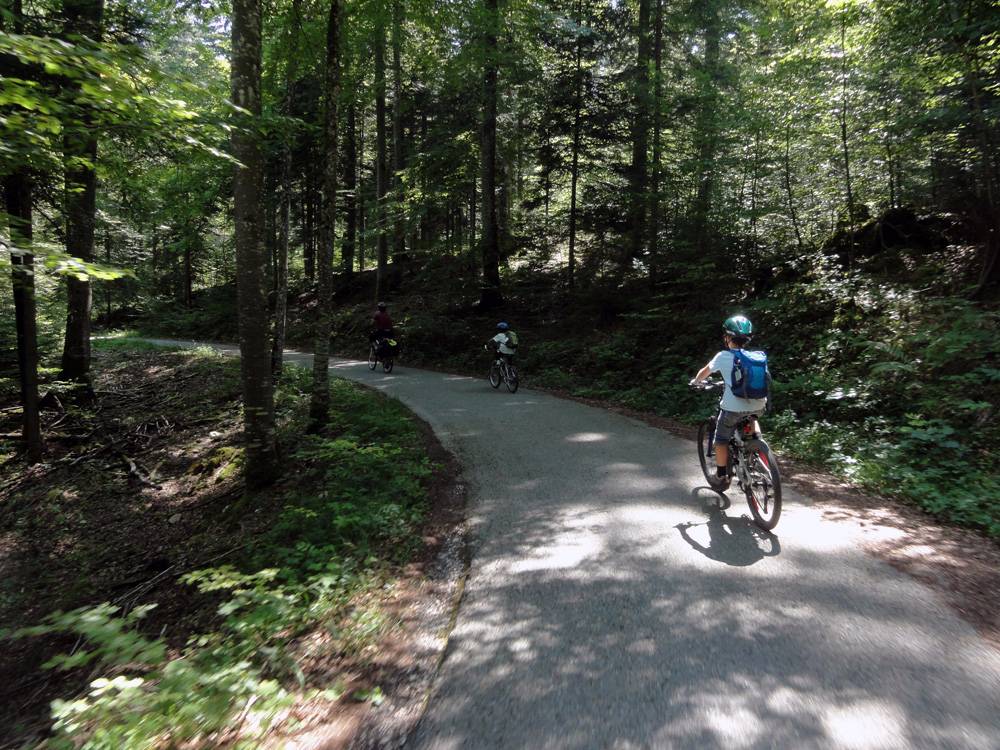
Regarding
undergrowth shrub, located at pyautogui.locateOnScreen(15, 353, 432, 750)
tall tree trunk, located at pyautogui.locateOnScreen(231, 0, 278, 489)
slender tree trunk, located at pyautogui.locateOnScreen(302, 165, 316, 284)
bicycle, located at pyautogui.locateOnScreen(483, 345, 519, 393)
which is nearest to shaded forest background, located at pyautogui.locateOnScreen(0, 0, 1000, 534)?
tall tree trunk, located at pyautogui.locateOnScreen(231, 0, 278, 489)

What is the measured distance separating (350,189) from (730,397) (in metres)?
22.9

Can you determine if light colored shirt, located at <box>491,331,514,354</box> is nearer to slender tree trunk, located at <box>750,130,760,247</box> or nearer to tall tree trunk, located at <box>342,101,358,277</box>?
slender tree trunk, located at <box>750,130,760,247</box>

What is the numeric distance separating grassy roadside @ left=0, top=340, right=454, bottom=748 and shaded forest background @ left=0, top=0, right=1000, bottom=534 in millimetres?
2022

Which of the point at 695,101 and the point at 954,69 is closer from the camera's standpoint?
the point at 954,69

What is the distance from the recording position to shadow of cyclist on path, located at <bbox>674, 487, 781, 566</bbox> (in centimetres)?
449

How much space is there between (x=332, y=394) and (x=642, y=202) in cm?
1090

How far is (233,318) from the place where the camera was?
27828 mm

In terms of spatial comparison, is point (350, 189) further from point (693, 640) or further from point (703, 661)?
Result: point (703, 661)

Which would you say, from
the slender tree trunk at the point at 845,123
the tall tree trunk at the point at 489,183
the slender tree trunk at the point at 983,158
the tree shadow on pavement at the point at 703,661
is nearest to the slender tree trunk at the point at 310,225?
the tall tree trunk at the point at 489,183

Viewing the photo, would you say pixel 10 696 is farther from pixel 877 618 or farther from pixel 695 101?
pixel 695 101

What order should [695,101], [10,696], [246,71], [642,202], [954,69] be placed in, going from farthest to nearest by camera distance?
[642,202]
[695,101]
[954,69]
[246,71]
[10,696]

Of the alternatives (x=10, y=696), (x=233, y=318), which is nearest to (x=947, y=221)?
(x=10, y=696)

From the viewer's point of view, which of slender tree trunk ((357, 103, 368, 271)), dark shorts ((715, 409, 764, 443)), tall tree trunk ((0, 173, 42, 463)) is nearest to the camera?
dark shorts ((715, 409, 764, 443))

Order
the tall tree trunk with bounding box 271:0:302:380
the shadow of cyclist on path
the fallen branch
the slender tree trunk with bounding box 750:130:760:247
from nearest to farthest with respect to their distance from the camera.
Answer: the shadow of cyclist on path < the fallen branch < the tall tree trunk with bounding box 271:0:302:380 < the slender tree trunk with bounding box 750:130:760:247
